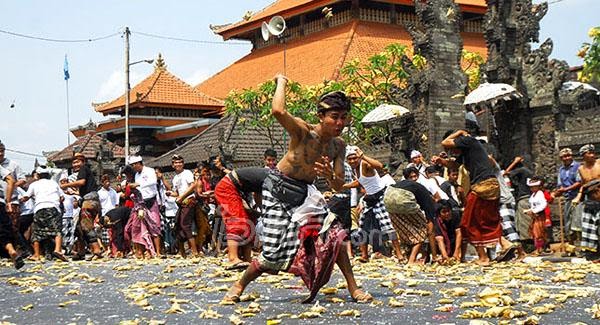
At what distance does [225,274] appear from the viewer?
10.7m

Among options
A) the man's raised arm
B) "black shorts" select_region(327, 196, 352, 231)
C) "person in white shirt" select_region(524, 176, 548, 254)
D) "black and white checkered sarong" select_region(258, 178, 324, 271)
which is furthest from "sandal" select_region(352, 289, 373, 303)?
"person in white shirt" select_region(524, 176, 548, 254)

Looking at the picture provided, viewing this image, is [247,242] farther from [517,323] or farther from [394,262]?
[517,323]

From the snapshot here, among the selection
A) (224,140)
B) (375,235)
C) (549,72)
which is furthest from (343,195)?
(224,140)

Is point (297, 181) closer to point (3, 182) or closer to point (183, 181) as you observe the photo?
point (3, 182)

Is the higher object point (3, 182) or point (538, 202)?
point (3, 182)

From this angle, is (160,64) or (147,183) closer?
(147,183)

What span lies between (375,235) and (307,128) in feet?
21.2

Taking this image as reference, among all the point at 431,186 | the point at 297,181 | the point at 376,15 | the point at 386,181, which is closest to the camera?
the point at 297,181

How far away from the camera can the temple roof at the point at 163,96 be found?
48844 millimetres

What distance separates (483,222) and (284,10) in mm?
Result: 39910

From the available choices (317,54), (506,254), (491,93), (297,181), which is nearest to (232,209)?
(297,181)

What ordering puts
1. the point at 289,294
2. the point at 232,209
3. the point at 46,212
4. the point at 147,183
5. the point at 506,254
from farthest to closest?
the point at 147,183, the point at 46,212, the point at 506,254, the point at 232,209, the point at 289,294

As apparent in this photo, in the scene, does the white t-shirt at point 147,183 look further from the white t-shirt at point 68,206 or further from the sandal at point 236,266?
the sandal at point 236,266

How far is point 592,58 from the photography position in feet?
107
